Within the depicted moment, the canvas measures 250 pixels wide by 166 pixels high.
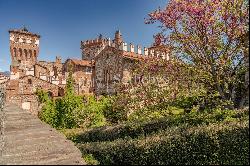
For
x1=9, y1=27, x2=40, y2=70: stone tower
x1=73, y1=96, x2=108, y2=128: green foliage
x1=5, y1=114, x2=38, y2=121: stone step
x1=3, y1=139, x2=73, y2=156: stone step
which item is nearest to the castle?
x1=9, y1=27, x2=40, y2=70: stone tower

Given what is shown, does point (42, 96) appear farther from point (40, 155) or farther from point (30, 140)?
point (40, 155)

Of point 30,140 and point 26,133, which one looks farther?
point 26,133

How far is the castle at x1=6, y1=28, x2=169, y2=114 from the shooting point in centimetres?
3217

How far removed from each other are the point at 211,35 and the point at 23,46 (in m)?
68.4

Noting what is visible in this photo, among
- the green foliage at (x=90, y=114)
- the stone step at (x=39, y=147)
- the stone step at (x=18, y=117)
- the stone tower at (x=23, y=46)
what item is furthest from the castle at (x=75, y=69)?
the stone step at (x=39, y=147)

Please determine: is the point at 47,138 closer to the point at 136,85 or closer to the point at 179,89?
the point at 179,89

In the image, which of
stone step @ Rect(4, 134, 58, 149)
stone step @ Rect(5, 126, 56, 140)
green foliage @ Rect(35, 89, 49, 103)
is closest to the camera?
stone step @ Rect(4, 134, 58, 149)

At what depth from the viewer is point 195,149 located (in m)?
8.26

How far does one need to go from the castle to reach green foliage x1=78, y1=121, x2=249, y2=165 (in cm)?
529

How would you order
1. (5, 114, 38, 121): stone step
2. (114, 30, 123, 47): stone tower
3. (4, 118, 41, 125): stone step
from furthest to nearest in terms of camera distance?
(114, 30, 123, 47): stone tower
(5, 114, 38, 121): stone step
(4, 118, 41, 125): stone step

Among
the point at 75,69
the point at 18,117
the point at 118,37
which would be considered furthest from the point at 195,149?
the point at 75,69

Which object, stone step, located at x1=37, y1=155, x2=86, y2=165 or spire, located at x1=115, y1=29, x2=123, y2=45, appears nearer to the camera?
stone step, located at x1=37, y1=155, x2=86, y2=165

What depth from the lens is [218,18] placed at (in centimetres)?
1170

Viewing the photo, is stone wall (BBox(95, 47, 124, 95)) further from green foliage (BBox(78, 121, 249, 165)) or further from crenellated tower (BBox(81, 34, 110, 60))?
green foliage (BBox(78, 121, 249, 165))
